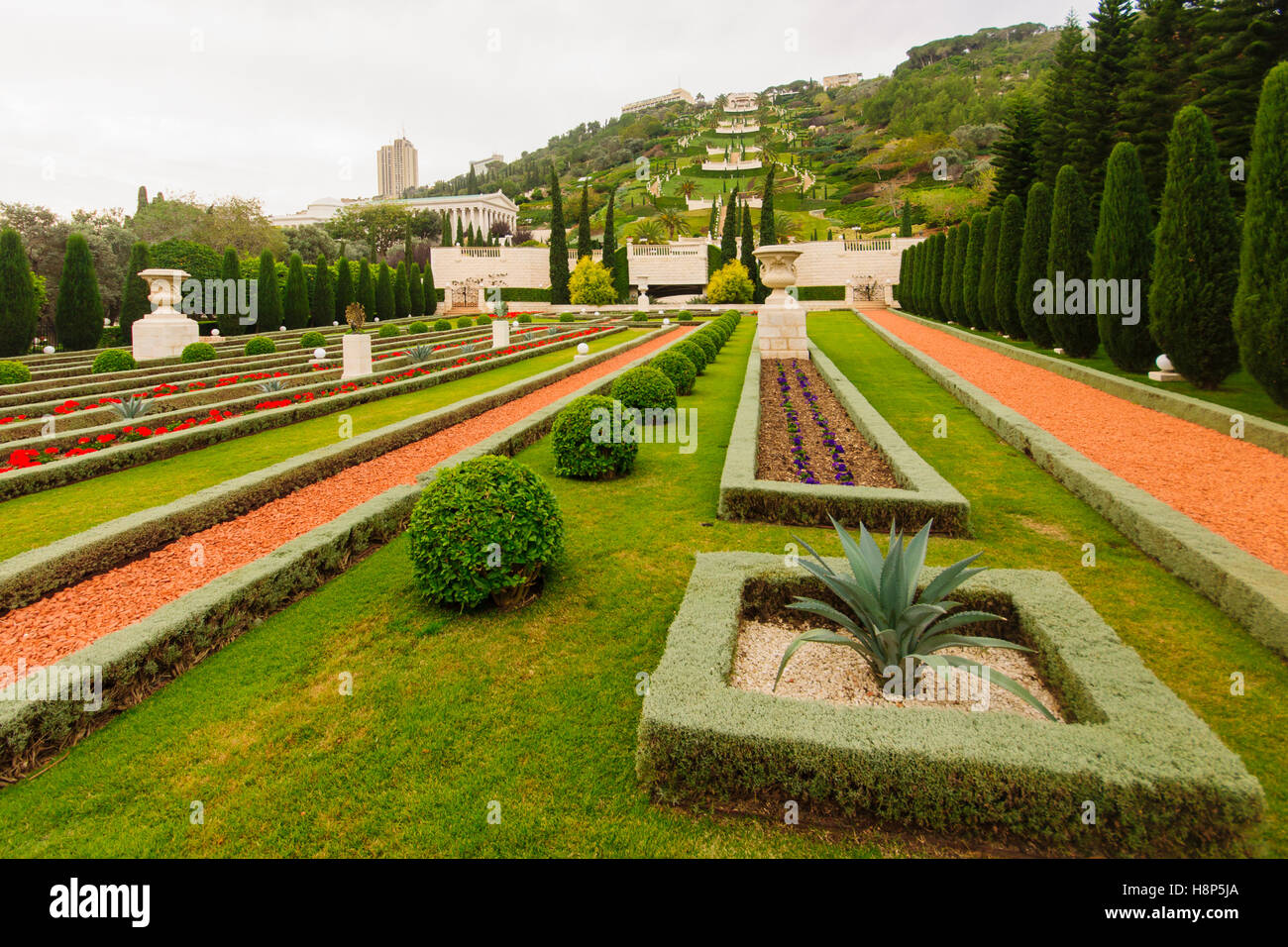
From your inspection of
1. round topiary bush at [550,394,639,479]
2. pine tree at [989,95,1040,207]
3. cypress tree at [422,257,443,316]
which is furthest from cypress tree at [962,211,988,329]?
cypress tree at [422,257,443,316]

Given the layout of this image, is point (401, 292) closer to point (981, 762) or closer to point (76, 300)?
point (76, 300)

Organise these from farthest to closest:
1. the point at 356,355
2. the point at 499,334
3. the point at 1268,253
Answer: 1. the point at 499,334
2. the point at 356,355
3. the point at 1268,253

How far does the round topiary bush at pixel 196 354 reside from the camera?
17688mm

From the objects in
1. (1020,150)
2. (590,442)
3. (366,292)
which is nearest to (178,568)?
(590,442)

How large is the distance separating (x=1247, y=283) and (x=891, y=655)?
912 centimetres

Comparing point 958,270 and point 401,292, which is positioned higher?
point 401,292

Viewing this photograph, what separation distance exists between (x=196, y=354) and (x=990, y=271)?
23627 millimetres

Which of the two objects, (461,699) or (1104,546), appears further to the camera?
(1104,546)

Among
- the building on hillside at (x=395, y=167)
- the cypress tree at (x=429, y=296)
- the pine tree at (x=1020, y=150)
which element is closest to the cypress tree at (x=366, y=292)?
the cypress tree at (x=429, y=296)

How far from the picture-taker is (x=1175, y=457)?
6949mm

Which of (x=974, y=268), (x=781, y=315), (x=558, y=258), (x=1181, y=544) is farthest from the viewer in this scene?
(x=558, y=258)

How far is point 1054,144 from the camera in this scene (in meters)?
24.1
